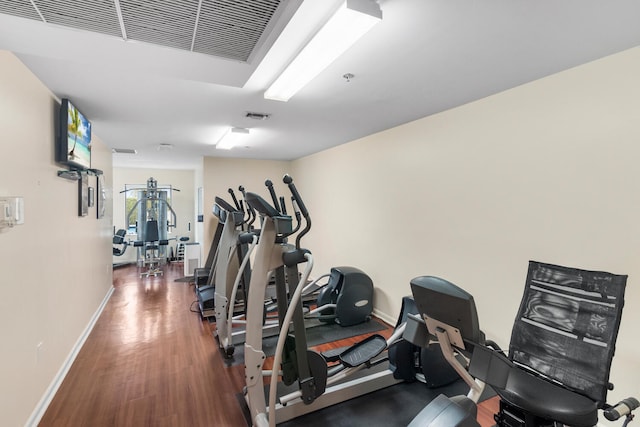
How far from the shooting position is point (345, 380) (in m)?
2.49

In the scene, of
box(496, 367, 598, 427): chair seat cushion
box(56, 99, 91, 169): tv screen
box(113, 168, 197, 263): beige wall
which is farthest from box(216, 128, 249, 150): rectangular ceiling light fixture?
box(113, 168, 197, 263): beige wall

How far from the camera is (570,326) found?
1.66 meters

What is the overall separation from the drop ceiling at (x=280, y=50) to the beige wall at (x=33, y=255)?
286mm

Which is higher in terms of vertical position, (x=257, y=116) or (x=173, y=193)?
(x=257, y=116)

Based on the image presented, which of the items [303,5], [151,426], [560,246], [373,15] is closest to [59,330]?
[151,426]

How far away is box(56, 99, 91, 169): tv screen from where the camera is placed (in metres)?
2.43

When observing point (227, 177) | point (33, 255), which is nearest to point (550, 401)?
point (33, 255)

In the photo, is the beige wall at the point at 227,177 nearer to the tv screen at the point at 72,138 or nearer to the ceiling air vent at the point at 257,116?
the tv screen at the point at 72,138

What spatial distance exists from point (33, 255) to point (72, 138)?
41.7 inches

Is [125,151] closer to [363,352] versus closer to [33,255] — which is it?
[33,255]

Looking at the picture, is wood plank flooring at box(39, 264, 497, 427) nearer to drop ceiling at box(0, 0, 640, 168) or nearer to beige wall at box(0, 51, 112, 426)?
beige wall at box(0, 51, 112, 426)

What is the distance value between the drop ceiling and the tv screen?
0.13 m

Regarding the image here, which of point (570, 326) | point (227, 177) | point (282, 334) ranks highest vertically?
point (227, 177)

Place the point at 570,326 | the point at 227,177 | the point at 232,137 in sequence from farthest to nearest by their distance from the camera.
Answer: the point at 227,177
the point at 232,137
the point at 570,326
